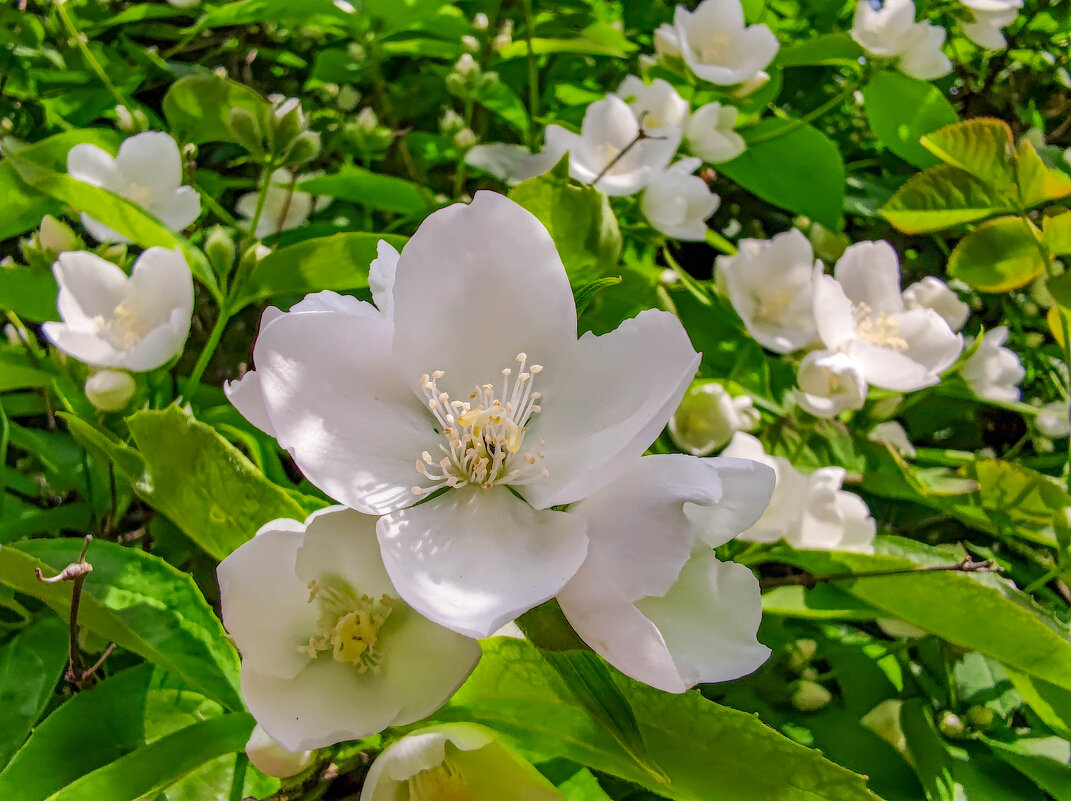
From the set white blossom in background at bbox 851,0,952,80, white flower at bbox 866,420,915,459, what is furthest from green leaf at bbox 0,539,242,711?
white blossom in background at bbox 851,0,952,80

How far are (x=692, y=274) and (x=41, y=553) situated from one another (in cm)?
121

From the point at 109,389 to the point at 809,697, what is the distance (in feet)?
2.40

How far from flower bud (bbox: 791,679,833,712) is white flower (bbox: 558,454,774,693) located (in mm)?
446

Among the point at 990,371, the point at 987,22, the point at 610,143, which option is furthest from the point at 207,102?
the point at 987,22

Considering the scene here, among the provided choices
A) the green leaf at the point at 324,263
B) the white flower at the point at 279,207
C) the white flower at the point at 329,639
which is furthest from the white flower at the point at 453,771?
the white flower at the point at 279,207

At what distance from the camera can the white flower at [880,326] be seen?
0.87m

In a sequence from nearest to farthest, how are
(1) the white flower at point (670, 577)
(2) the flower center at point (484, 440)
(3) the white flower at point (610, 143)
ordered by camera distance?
(1) the white flower at point (670, 577), (2) the flower center at point (484, 440), (3) the white flower at point (610, 143)

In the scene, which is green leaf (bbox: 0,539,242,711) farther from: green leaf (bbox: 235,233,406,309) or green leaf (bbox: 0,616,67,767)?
green leaf (bbox: 235,233,406,309)

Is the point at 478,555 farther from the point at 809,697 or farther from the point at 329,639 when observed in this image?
the point at 809,697

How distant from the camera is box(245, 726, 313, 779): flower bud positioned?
433mm

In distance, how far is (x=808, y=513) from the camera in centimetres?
77

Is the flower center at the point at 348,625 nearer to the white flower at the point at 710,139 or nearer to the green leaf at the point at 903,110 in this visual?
the white flower at the point at 710,139

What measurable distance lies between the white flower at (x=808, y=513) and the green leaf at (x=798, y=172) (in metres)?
0.51

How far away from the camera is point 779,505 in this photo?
2.48 feet
